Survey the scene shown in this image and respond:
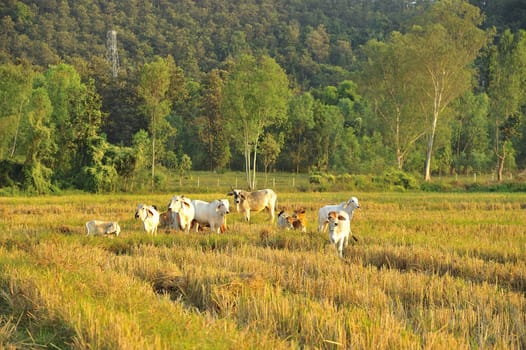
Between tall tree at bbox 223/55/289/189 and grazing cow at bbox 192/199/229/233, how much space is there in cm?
2667

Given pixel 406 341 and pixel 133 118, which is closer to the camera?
pixel 406 341

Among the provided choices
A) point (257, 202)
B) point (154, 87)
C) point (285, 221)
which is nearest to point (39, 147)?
point (154, 87)

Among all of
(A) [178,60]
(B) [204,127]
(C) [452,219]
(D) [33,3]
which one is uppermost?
(D) [33,3]

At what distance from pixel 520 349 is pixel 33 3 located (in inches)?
5662

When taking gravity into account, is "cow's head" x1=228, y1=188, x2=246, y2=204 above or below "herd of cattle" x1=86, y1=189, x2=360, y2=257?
above

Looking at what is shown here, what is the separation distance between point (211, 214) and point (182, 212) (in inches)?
33.6

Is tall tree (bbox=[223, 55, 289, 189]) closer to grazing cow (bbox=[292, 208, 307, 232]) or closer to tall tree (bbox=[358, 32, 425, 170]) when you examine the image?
tall tree (bbox=[358, 32, 425, 170])

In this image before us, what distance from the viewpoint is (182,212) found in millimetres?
16422

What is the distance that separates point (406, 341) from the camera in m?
5.61

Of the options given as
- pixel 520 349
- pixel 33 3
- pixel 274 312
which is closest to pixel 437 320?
pixel 520 349

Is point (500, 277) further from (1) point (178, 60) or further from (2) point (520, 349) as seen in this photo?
(1) point (178, 60)

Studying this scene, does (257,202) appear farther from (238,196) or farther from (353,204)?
(353,204)

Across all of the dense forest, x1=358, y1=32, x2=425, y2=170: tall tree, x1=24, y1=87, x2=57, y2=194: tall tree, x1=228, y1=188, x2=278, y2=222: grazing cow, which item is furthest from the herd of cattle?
x1=358, y1=32, x2=425, y2=170: tall tree

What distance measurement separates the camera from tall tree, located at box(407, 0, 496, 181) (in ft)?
152
